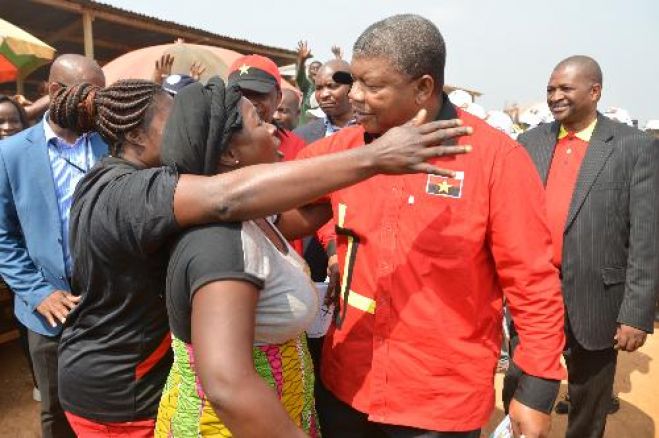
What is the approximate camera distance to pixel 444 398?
193 centimetres

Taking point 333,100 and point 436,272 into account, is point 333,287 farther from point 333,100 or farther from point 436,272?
point 333,100

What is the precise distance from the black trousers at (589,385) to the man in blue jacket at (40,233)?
3134 millimetres

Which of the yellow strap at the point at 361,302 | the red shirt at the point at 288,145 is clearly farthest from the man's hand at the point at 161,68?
the yellow strap at the point at 361,302

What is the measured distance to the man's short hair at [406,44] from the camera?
71.4 inches

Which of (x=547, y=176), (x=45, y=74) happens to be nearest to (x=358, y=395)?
(x=547, y=176)

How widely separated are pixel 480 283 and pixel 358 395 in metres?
0.63

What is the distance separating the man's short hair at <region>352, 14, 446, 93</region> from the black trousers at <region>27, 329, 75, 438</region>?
2.38m

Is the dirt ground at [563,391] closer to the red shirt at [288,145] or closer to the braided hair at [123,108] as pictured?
the red shirt at [288,145]

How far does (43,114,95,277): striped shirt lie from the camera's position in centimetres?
298

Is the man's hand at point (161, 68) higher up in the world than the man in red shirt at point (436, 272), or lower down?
higher up

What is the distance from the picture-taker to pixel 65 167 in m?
3.04

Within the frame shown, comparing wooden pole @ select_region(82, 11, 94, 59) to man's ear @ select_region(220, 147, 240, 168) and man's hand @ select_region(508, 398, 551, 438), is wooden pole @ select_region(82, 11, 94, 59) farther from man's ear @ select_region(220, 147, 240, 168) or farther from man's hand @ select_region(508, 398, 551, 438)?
man's hand @ select_region(508, 398, 551, 438)

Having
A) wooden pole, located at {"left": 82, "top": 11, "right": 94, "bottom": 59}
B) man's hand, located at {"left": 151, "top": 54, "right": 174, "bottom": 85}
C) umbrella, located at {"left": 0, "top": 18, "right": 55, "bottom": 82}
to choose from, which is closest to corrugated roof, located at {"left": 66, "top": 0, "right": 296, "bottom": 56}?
wooden pole, located at {"left": 82, "top": 11, "right": 94, "bottom": 59}

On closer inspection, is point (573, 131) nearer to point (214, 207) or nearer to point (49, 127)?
point (214, 207)
